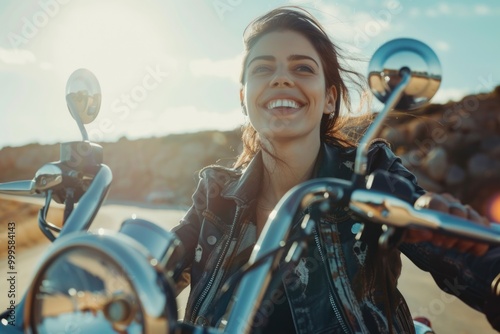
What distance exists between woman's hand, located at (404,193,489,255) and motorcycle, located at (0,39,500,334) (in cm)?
3

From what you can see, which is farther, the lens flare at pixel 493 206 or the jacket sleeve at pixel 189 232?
the lens flare at pixel 493 206

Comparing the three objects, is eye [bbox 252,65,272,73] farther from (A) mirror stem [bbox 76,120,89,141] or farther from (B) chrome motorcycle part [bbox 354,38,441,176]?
(B) chrome motorcycle part [bbox 354,38,441,176]

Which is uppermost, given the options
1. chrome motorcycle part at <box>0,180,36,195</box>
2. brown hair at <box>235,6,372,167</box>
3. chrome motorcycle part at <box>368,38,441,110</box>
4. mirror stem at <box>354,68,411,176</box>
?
brown hair at <box>235,6,372,167</box>

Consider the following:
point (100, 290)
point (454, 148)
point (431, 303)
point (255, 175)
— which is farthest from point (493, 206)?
point (100, 290)

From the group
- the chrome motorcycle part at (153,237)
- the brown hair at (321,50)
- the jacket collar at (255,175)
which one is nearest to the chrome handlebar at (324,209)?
the chrome motorcycle part at (153,237)

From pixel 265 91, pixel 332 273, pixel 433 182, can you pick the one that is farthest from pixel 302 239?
pixel 433 182

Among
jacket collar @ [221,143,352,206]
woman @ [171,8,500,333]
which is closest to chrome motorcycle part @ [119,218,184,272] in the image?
woman @ [171,8,500,333]

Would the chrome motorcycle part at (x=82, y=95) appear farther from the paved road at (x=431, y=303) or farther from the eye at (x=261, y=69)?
the paved road at (x=431, y=303)

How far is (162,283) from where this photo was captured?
64cm

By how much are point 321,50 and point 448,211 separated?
1.40 metres

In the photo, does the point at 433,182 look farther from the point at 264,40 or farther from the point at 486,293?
the point at 486,293

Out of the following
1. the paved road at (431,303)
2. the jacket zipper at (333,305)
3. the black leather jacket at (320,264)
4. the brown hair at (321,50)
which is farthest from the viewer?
the paved road at (431,303)

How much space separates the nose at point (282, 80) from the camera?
1.85m

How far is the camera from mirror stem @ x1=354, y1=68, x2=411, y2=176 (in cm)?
78
